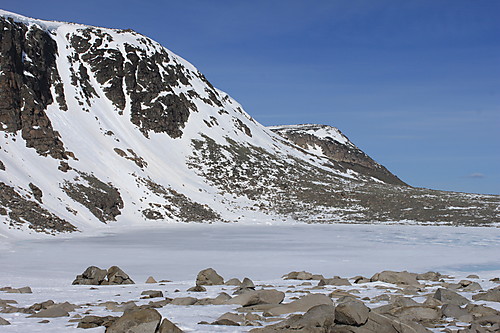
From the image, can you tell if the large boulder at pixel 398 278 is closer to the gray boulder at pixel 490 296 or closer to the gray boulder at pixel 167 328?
the gray boulder at pixel 490 296

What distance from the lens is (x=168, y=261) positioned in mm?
22328

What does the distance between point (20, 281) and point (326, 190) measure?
207ft

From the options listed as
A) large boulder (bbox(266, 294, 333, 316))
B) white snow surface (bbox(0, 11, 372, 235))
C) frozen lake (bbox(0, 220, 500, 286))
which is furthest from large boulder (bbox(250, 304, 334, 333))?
white snow surface (bbox(0, 11, 372, 235))

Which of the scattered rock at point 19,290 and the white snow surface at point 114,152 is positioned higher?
the white snow surface at point 114,152

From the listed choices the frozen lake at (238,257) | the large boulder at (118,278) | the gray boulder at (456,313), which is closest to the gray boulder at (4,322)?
the frozen lake at (238,257)

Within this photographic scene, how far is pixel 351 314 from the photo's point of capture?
8328 millimetres

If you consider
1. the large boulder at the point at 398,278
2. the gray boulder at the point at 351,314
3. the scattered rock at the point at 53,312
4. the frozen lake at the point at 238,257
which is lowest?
the frozen lake at the point at 238,257

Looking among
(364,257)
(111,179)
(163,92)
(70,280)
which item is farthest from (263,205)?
(70,280)

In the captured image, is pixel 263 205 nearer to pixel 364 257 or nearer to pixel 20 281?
pixel 364 257

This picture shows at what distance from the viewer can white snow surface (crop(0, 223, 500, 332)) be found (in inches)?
485

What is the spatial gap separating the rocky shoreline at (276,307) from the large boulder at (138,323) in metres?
0.02

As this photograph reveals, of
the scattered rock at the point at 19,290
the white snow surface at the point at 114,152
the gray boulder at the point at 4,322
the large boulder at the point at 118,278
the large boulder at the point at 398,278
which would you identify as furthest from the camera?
the white snow surface at the point at 114,152

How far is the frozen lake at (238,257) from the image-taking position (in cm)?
1903

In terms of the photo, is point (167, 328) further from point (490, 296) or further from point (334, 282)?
point (334, 282)
